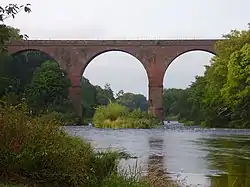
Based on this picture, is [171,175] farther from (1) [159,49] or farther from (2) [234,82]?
(1) [159,49]

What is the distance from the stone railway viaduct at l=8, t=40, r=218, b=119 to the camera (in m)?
57.2

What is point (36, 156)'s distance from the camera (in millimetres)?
7621

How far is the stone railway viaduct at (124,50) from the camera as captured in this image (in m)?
57.2

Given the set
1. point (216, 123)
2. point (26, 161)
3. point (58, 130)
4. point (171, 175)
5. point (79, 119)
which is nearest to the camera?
point (26, 161)

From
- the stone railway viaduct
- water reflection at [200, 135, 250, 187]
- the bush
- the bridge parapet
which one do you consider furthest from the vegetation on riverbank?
the bush

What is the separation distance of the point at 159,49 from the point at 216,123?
13787 millimetres

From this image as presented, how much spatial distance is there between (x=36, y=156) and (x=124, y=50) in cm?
5029

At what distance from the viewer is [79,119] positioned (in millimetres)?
50750

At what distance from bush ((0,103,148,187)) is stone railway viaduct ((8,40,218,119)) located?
48315 mm

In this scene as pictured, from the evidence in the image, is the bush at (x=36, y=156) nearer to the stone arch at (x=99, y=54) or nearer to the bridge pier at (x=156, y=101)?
the bridge pier at (x=156, y=101)

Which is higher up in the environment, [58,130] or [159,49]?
[159,49]

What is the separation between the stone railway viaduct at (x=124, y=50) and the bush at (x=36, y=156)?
48.3 metres

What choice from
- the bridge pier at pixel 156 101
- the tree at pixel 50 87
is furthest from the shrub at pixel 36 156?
the bridge pier at pixel 156 101

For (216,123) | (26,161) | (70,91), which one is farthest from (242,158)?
(70,91)
